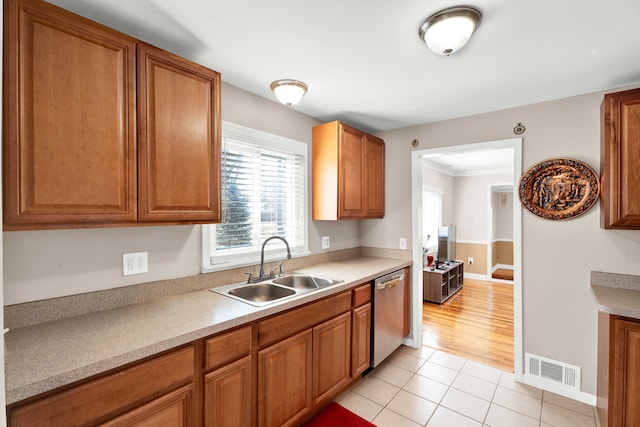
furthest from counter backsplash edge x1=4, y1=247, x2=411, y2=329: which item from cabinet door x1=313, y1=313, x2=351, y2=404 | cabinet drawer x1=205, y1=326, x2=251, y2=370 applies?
cabinet door x1=313, y1=313, x2=351, y2=404

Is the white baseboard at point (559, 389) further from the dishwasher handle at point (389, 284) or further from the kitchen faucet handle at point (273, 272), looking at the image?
the kitchen faucet handle at point (273, 272)

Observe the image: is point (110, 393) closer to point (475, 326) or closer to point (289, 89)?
point (289, 89)

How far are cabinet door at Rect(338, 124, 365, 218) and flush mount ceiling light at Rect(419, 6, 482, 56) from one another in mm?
1269

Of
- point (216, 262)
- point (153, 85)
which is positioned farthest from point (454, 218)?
point (153, 85)

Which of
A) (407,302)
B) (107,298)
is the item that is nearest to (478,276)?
(407,302)

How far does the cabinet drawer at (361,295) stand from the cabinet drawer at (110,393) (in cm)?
131

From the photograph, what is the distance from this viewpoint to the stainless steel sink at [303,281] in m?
2.40

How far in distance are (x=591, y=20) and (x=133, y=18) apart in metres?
2.25

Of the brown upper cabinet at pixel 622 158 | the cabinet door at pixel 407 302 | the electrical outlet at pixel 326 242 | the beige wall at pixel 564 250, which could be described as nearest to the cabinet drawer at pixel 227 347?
the electrical outlet at pixel 326 242

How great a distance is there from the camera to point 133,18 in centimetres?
151

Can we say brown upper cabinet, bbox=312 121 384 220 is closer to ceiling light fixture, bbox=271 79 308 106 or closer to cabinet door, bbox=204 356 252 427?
ceiling light fixture, bbox=271 79 308 106

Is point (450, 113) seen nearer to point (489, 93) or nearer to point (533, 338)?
point (489, 93)

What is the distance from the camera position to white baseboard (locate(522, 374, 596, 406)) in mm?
2334

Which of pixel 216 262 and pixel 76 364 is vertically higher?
pixel 216 262
